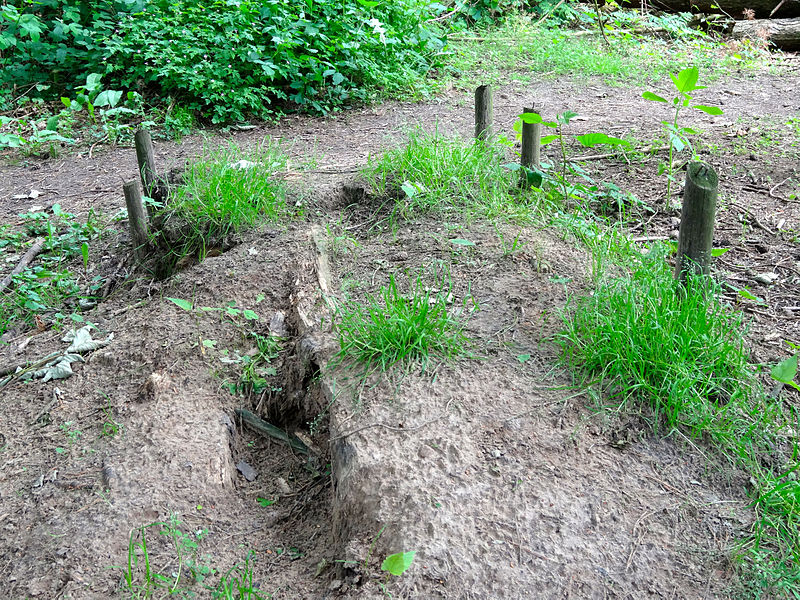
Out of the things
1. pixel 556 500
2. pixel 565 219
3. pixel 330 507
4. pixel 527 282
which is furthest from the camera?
pixel 565 219

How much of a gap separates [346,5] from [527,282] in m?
5.28

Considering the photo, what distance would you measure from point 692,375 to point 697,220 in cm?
74

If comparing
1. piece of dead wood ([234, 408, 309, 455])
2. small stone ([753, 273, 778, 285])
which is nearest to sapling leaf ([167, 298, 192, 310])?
piece of dead wood ([234, 408, 309, 455])

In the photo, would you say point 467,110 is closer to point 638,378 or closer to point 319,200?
point 319,200

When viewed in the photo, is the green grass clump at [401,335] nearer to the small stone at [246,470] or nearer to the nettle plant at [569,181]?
the small stone at [246,470]

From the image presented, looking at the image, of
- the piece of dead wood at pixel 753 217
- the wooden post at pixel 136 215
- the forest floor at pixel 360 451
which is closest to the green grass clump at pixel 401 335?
the forest floor at pixel 360 451

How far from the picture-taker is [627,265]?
350cm

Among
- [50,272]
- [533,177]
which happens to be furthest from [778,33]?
[50,272]

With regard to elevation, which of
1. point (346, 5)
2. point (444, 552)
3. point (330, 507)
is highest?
point (346, 5)

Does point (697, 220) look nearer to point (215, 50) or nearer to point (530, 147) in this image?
point (530, 147)

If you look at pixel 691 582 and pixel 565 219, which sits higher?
pixel 565 219

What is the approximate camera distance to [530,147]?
4.34m

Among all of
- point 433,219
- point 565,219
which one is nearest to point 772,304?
point 565,219

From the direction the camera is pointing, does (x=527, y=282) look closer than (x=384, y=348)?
No
